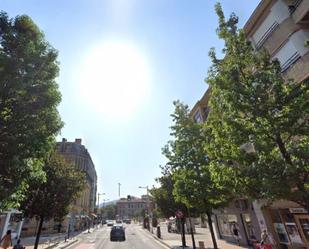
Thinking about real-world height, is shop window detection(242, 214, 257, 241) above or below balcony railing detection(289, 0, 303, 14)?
below

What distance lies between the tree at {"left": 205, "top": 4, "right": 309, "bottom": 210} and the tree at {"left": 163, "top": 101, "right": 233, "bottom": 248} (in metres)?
6.73

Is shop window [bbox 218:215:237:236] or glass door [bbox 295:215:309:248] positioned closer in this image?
glass door [bbox 295:215:309:248]

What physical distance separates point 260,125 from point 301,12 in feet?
29.5

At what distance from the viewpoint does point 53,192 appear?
61.5 ft

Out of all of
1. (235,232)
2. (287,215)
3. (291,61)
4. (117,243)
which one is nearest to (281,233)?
(287,215)

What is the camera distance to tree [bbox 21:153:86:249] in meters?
18.2

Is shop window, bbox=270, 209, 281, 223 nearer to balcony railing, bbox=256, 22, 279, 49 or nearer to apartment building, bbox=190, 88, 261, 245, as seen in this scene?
apartment building, bbox=190, 88, 261, 245

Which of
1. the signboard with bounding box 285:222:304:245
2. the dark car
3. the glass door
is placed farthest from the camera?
the dark car

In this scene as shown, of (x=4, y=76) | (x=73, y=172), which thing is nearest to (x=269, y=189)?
(x=4, y=76)

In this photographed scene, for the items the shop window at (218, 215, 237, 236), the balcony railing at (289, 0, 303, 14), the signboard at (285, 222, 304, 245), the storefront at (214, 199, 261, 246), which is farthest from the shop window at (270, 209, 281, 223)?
the balcony railing at (289, 0, 303, 14)

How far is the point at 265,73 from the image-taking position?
10.8 meters

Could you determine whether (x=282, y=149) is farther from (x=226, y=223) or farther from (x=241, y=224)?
(x=226, y=223)

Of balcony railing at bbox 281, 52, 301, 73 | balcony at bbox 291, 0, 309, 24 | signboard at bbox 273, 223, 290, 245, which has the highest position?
balcony at bbox 291, 0, 309, 24

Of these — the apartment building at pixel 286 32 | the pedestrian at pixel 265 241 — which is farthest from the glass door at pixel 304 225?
the apartment building at pixel 286 32
